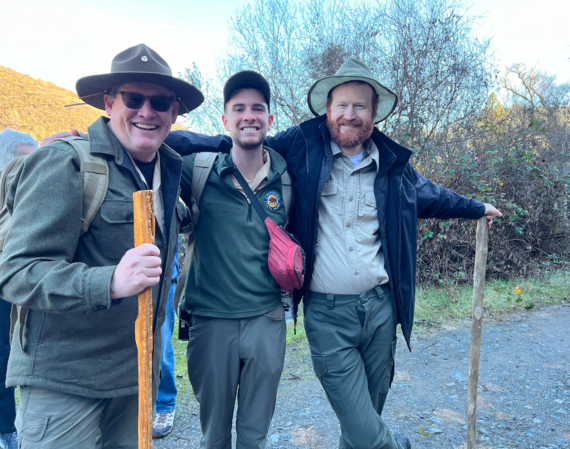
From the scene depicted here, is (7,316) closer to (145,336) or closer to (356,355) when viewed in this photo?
(145,336)

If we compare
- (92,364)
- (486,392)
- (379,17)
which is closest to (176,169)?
(92,364)

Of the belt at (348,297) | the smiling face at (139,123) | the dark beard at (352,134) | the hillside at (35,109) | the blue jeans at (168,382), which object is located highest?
the hillside at (35,109)

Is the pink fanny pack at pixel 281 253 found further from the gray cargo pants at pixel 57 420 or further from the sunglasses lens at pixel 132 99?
the gray cargo pants at pixel 57 420

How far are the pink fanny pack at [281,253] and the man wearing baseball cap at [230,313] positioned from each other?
0.12ft

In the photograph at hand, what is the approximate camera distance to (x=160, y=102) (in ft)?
6.28

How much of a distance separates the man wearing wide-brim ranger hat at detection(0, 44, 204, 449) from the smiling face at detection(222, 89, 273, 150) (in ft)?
1.85

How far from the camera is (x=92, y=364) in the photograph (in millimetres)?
1624

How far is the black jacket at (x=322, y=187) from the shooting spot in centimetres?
260

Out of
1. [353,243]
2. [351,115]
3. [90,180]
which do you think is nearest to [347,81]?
[351,115]

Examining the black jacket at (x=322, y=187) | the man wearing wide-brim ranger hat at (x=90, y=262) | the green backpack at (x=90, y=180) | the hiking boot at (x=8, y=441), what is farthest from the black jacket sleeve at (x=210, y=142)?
the hiking boot at (x=8, y=441)

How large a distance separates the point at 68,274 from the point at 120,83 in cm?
97

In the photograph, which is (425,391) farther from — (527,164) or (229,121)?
(527,164)

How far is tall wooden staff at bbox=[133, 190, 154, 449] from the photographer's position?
1.43m

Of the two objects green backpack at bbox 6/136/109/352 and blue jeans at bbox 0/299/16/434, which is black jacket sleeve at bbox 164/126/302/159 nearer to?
green backpack at bbox 6/136/109/352
